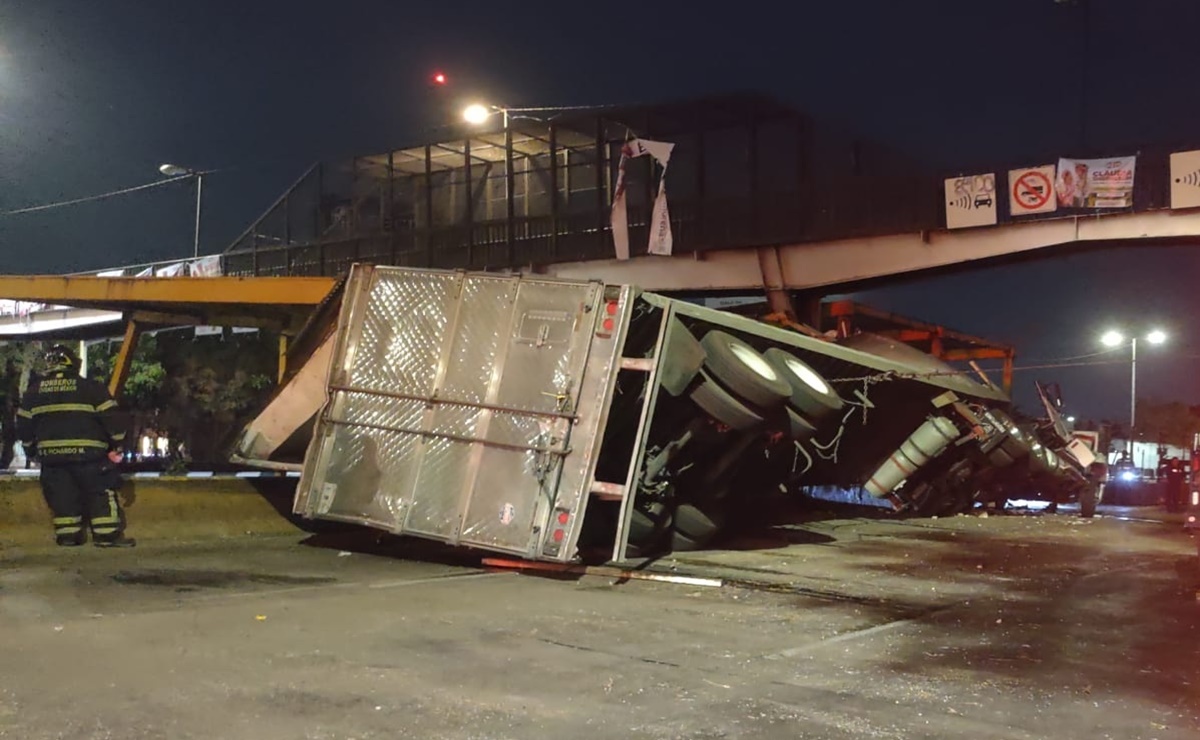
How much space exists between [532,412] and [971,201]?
18.5 metres

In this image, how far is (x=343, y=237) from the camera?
3422 cm

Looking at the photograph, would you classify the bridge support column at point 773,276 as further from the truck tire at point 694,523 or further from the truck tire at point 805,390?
the truck tire at point 694,523

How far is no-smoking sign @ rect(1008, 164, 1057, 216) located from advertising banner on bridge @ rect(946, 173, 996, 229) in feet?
1.37

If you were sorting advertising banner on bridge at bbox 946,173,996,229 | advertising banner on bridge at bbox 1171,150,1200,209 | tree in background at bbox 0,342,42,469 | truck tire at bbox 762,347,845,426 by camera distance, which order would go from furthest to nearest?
1. tree in background at bbox 0,342,42,469
2. advertising banner on bridge at bbox 946,173,996,229
3. advertising banner on bridge at bbox 1171,150,1200,209
4. truck tire at bbox 762,347,845,426

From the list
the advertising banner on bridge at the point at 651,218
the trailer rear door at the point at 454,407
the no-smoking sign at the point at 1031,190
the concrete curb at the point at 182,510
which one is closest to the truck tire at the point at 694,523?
the trailer rear door at the point at 454,407

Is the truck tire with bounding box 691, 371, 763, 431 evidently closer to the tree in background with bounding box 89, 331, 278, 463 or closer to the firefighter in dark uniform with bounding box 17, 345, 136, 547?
the firefighter in dark uniform with bounding box 17, 345, 136, 547

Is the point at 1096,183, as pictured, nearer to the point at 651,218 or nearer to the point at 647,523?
the point at 651,218

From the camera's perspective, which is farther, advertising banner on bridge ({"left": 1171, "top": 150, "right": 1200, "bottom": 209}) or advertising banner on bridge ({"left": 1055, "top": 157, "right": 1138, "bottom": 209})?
advertising banner on bridge ({"left": 1055, "top": 157, "right": 1138, "bottom": 209})

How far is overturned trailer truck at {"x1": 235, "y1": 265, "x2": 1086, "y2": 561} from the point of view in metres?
7.66

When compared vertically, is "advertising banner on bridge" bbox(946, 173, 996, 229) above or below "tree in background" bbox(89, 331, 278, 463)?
above

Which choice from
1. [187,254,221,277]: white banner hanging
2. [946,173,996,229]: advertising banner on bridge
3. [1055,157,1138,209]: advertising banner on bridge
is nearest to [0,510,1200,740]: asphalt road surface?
[1055,157,1138,209]: advertising banner on bridge

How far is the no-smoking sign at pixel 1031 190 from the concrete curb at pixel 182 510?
714 inches

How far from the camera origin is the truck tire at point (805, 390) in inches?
378

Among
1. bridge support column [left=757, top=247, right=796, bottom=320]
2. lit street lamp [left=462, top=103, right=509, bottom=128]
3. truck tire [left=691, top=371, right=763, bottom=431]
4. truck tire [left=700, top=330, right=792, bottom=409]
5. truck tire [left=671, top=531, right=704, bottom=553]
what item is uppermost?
lit street lamp [left=462, top=103, right=509, bottom=128]
